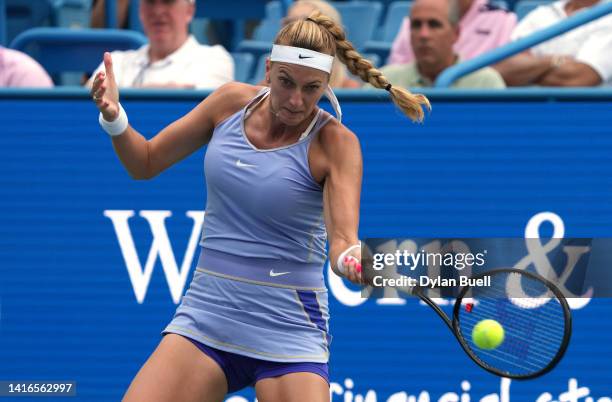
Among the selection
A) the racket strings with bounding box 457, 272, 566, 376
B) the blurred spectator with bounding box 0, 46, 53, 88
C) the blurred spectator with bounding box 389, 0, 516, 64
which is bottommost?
the racket strings with bounding box 457, 272, 566, 376

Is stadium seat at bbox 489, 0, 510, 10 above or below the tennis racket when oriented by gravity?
above

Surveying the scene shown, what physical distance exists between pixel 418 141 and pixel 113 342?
5.01ft

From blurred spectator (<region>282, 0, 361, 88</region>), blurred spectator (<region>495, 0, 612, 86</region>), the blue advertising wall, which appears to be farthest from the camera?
blurred spectator (<region>495, 0, 612, 86</region>)

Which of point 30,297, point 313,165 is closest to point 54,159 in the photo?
point 30,297

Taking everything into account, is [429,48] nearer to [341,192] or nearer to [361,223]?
[361,223]

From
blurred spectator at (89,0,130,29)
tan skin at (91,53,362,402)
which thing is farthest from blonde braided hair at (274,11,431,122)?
blurred spectator at (89,0,130,29)

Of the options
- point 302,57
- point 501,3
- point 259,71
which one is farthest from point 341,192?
point 501,3

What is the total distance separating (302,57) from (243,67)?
3406mm

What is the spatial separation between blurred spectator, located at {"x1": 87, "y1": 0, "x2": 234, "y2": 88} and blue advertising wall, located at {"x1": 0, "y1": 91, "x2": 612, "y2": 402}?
75 cm

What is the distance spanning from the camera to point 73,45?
6.65 m

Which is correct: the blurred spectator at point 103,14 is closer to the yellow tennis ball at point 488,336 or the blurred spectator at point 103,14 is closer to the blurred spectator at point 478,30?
the blurred spectator at point 478,30

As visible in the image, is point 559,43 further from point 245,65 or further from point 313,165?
point 313,165

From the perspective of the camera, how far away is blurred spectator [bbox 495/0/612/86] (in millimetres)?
6062

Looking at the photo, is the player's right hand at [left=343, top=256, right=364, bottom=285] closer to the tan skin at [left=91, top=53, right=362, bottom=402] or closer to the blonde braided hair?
the tan skin at [left=91, top=53, right=362, bottom=402]
